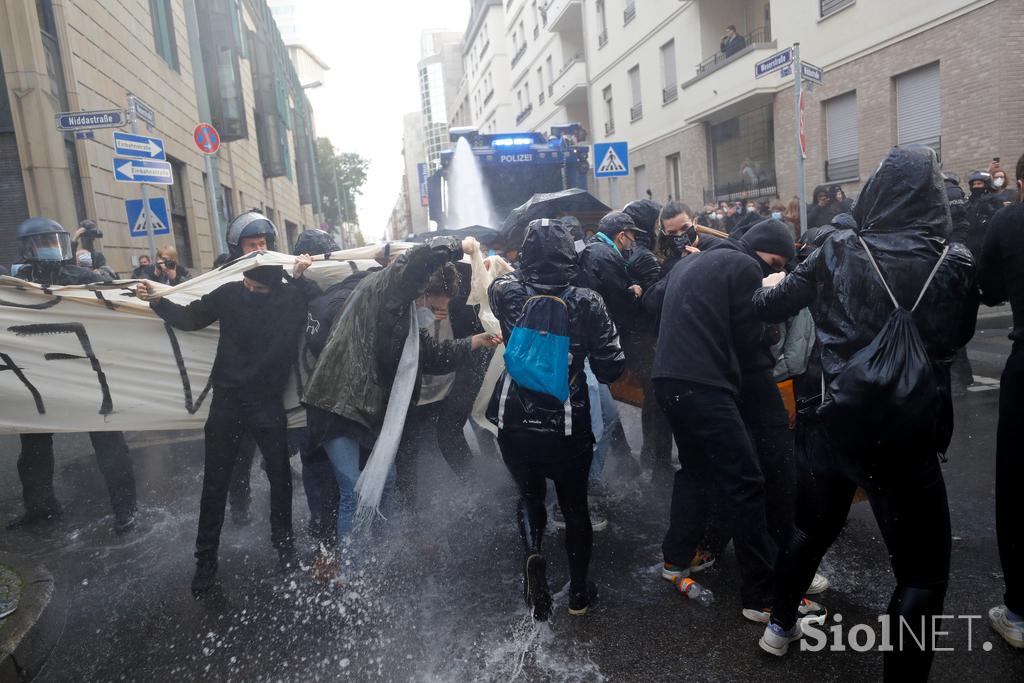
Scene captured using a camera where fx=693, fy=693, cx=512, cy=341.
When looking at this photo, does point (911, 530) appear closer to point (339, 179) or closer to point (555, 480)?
point (555, 480)

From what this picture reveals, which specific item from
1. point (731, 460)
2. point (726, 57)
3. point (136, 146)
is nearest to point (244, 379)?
point (731, 460)

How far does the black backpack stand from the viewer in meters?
2.20

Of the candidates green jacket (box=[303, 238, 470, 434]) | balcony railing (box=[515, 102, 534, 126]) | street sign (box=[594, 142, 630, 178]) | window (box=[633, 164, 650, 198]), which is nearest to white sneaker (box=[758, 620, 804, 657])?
green jacket (box=[303, 238, 470, 434])

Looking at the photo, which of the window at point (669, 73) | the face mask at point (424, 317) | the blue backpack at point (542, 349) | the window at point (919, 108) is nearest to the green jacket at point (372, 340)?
the face mask at point (424, 317)

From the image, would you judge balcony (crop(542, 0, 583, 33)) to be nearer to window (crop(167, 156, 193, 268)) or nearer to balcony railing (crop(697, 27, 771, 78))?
balcony railing (crop(697, 27, 771, 78))

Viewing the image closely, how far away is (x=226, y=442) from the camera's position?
3871mm

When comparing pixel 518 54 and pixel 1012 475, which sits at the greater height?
pixel 518 54

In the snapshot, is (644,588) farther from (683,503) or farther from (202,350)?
(202,350)

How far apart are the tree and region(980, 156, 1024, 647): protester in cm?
6037

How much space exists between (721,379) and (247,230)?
288 cm

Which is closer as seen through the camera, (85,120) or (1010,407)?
(1010,407)

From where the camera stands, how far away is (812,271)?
8.47ft

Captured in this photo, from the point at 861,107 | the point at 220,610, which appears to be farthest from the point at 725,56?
the point at 220,610

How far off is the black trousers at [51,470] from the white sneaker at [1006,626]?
4918 millimetres
